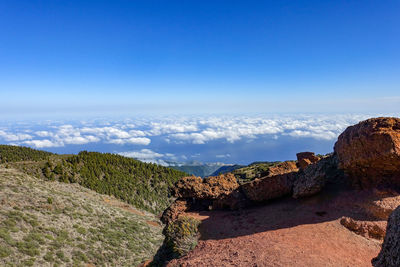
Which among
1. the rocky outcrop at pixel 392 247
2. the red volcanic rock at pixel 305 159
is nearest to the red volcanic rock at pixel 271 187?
the red volcanic rock at pixel 305 159

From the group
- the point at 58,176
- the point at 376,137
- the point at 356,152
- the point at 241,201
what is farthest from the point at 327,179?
the point at 58,176

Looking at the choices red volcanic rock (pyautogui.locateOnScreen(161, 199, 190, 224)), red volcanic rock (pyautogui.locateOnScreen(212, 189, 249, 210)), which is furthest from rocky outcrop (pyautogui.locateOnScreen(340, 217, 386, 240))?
red volcanic rock (pyautogui.locateOnScreen(161, 199, 190, 224))

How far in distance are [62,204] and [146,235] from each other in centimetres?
1103

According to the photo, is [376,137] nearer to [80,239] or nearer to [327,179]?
[327,179]

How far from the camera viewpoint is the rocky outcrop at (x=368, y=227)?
943 centimetres

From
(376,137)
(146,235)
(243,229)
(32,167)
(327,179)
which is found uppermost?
(376,137)

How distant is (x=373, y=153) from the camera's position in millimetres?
11141

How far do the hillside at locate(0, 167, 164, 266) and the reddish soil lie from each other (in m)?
12.9

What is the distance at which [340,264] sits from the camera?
24.9 feet

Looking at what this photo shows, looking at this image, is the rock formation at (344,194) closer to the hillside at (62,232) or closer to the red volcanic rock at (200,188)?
the red volcanic rock at (200,188)

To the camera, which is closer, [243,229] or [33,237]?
[243,229]

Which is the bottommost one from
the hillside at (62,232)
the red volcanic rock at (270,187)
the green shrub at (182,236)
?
the hillside at (62,232)

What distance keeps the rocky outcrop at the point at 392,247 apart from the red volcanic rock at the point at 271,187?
350 inches

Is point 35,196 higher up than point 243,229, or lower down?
lower down
